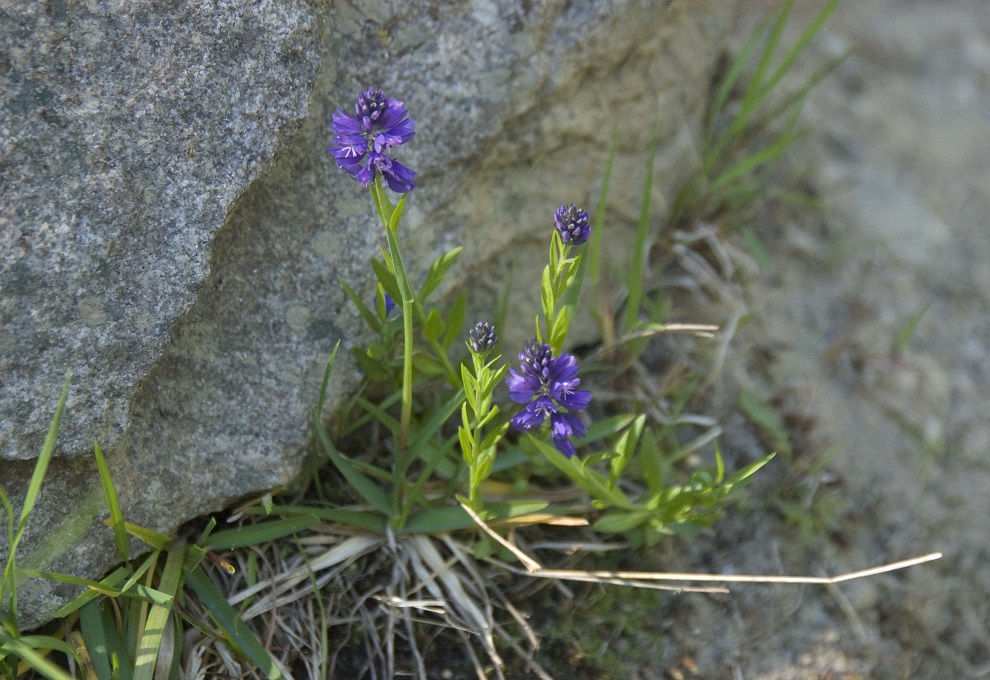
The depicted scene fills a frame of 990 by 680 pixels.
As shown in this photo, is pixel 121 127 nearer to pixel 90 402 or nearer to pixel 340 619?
pixel 90 402

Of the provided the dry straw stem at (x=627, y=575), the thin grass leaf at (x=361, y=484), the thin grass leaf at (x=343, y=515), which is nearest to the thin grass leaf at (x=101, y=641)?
the thin grass leaf at (x=343, y=515)

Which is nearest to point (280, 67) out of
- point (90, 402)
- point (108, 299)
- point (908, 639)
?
point (108, 299)

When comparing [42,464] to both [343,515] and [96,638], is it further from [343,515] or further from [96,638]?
[343,515]

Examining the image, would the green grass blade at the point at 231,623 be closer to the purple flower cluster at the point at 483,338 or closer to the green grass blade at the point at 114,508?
the green grass blade at the point at 114,508

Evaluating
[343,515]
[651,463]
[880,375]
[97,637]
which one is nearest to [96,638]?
[97,637]

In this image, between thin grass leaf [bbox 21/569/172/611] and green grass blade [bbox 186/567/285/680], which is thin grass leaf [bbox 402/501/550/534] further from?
thin grass leaf [bbox 21/569/172/611]

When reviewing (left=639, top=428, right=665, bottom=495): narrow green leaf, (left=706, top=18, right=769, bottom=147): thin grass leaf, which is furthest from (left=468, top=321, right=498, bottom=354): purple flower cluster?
(left=706, top=18, right=769, bottom=147): thin grass leaf
